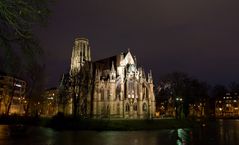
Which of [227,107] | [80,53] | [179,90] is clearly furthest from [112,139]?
[227,107]

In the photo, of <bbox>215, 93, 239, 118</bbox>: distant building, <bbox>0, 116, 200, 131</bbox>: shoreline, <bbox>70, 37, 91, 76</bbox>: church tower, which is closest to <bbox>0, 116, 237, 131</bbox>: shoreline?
<bbox>0, 116, 200, 131</bbox>: shoreline

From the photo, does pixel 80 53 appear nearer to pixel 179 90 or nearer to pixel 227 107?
pixel 179 90

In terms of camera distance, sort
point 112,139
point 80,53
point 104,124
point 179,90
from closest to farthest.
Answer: point 112,139
point 104,124
point 179,90
point 80,53

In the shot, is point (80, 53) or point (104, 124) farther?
point (80, 53)

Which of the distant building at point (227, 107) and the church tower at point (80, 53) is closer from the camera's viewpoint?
the church tower at point (80, 53)

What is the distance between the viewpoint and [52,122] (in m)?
63.6

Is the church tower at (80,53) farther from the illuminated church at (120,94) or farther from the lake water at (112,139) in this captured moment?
the lake water at (112,139)

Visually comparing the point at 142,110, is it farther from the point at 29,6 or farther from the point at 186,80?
the point at 29,6

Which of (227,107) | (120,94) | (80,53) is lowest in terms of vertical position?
(227,107)

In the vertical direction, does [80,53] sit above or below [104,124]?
above

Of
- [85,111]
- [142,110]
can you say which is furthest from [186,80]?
[85,111]

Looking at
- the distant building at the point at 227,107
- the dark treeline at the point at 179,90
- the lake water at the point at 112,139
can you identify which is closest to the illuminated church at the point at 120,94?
the dark treeline at the point at 179,90

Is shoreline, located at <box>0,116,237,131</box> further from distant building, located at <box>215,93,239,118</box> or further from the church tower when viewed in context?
distant building, located at <box>215,93,239,118</box>

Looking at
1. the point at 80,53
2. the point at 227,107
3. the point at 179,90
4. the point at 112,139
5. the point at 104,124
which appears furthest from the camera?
the point at 227,107
